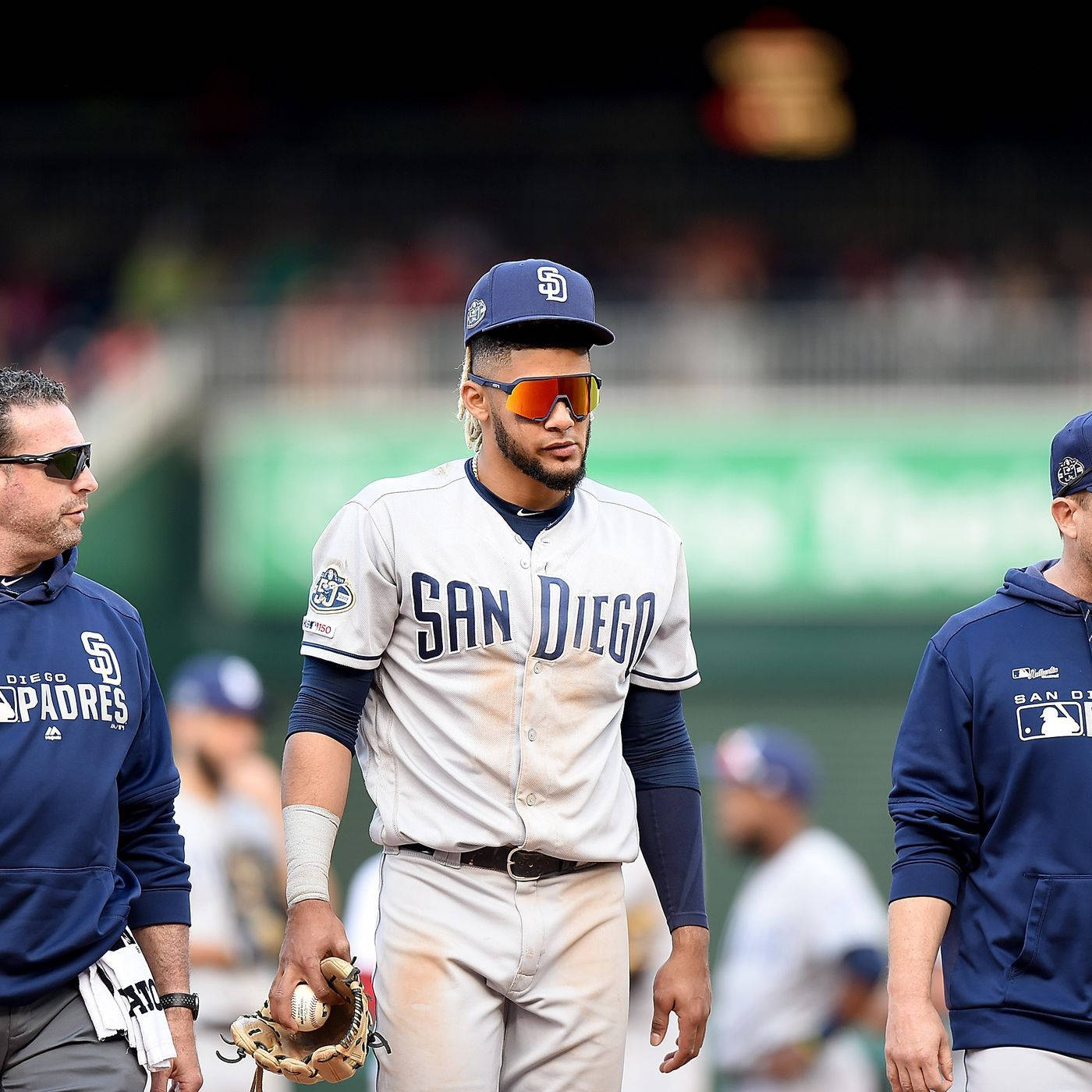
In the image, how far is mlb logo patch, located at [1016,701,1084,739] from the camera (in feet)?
12.6

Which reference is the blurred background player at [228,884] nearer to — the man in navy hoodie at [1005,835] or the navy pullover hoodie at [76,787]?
the navy pullover hoodie at [76,787]

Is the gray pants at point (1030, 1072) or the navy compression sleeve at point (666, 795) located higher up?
the navy compression sleeve at point (666, 795)

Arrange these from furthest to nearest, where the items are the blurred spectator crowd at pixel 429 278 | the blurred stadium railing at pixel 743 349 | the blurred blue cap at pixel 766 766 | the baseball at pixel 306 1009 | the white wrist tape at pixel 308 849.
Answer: the blurred spectator crowd at pixel 429 278 → the blurred stadium railing at pixel 743 349 → the blurred blue cap at pixel 766 766 → the white wrist tape at pixel 308 849 → the baseball at pixel 306 1009

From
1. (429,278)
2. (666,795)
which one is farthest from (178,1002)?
(429,278)

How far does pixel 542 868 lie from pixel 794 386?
10.0m

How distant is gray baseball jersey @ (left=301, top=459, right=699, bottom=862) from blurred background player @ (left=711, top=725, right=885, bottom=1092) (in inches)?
139

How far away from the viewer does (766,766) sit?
305 inches

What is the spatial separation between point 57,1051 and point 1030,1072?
1.85 metres

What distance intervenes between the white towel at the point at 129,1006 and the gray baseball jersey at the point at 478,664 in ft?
1.80

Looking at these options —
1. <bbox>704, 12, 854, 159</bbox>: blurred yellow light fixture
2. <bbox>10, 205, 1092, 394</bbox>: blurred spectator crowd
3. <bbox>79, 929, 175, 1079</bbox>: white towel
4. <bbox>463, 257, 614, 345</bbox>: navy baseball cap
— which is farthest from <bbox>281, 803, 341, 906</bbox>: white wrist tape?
<bbox>704, 12, 854, 159</bbox>: blurred yellow light fixture

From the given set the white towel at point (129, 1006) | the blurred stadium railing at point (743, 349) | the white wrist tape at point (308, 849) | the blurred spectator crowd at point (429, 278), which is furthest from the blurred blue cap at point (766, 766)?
the blurred spectator crowd at point (429, 278)

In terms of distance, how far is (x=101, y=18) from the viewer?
1948 centimetres

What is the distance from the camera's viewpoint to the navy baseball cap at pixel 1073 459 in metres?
3.90

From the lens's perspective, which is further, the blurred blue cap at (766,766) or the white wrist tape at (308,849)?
the blurred blue cap at (766,766)
